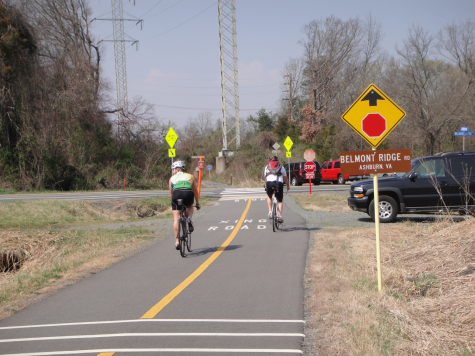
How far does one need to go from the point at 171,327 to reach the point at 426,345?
2614 mm

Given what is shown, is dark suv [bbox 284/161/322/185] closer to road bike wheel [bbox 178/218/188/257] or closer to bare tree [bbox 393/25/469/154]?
bare tree [bbox 393/25/469/154]

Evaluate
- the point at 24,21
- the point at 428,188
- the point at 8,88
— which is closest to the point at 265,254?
the point at 428,188

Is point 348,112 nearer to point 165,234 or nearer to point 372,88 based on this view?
point 372,88

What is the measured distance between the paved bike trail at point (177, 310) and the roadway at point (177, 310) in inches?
0.4

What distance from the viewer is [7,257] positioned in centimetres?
1118

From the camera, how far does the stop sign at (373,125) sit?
650 centimetres

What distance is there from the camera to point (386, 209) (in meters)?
13.4

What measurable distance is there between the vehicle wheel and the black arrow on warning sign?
7.34 metres

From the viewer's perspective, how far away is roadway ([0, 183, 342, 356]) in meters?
4.48

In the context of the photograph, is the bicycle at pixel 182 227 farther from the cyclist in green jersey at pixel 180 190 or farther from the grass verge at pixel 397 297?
the grass verge at pixel 397 297

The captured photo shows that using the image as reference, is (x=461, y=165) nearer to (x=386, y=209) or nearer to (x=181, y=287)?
(x=386, y=209)

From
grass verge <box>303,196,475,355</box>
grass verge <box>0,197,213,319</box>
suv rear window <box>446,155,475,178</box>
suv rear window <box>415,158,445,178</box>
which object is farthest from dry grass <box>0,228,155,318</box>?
suv rear window <box>446,155,475,178</box>

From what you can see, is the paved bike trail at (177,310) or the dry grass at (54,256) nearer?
the paved bike trail at (177,310)

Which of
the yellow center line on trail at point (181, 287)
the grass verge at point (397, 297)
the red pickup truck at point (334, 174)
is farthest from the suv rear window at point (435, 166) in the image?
the red pickup truck at point (334, 174)
